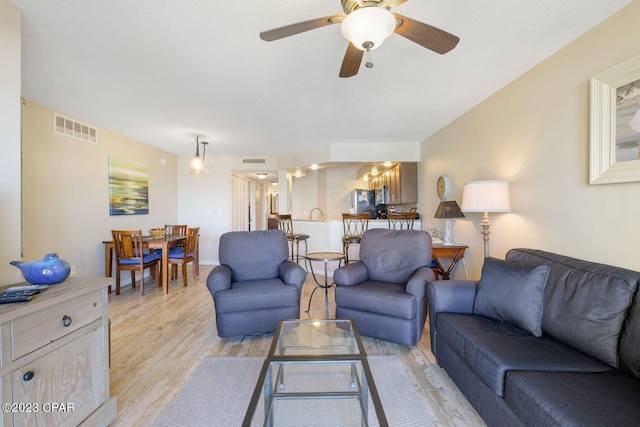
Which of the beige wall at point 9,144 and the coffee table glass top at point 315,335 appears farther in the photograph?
the coffee table glass top at point 315,335

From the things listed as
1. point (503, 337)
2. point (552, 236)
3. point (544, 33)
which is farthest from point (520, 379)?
point (544, 33)

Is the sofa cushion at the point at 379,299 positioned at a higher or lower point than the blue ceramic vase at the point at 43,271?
lower

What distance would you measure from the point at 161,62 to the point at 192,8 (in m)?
0.79

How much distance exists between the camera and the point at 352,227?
16.5 feet

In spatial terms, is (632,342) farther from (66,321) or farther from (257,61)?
(257,61)

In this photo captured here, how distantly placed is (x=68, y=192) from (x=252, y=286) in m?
2.91

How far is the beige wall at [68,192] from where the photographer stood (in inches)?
121

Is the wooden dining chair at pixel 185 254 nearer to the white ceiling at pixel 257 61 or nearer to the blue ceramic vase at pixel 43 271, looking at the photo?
the white ceiling at pixel 257 61

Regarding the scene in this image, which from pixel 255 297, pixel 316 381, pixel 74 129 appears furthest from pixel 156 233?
pixel 316 381

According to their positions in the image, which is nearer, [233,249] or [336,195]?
[233,249]

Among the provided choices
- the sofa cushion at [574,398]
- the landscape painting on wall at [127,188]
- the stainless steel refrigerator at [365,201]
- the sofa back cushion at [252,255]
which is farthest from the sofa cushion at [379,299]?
the stainless steel refrigerator at [365,201]

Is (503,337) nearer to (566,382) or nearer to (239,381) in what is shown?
(566,382)

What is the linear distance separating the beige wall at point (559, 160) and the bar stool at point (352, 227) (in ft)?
5.90

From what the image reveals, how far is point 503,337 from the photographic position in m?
1.60
